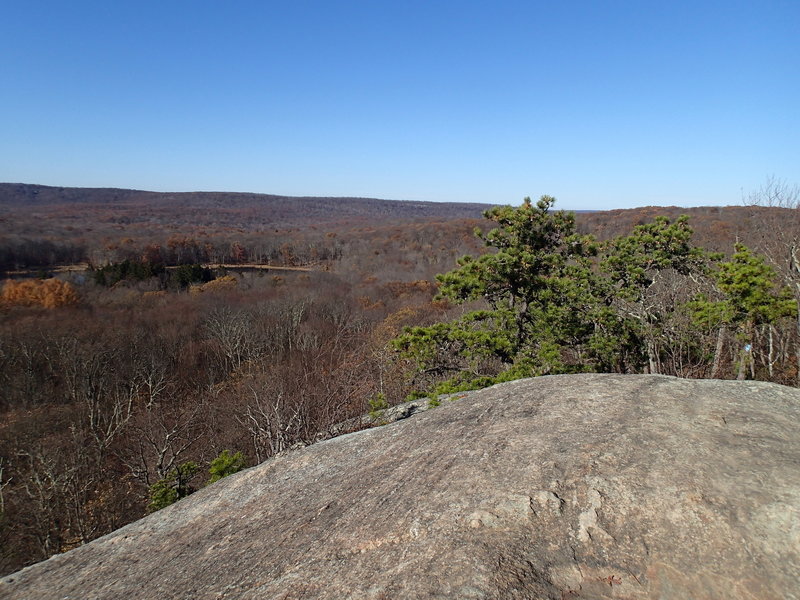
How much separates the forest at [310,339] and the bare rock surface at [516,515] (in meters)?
3.75

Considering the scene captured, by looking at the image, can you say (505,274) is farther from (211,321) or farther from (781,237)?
(211,321)

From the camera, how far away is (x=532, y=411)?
4.85 meters

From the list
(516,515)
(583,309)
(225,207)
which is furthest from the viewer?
(225,207)

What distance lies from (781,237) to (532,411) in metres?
18.5

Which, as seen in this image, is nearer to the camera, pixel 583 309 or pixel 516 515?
pixel 516 515

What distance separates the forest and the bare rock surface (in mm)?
3754

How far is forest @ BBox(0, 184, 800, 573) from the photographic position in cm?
1064

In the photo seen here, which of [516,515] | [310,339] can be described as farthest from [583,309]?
[310,339]

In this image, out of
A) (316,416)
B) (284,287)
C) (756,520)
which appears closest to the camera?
(756,520)

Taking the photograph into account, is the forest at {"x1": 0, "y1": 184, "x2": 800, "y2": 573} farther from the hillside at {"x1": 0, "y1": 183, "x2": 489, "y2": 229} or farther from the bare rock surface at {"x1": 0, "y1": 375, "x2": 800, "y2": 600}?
the hillside at {"x1": 0, "y1": 183, "x2": 489, "y2": 229}

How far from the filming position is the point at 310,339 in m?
37.3

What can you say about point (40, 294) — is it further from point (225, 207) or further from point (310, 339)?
point (225, 207)

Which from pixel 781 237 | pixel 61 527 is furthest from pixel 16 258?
pixel 781 237

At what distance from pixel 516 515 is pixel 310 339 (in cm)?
3506
